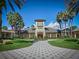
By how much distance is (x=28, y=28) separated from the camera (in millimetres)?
74438

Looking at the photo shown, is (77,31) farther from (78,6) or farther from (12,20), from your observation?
(78,6)

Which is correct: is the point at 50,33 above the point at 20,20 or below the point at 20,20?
below

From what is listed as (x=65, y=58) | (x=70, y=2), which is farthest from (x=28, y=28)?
(x=65, y=58)

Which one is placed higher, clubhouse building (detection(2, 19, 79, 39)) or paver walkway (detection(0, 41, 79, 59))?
clubhouse building (detection(2, 19, 79, 39))

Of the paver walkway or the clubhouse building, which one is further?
the clubhouse building

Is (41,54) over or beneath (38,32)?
beneath

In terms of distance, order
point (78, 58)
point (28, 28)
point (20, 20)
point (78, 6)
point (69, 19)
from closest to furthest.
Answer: point (78, 58)
point (78, 6)
point (69, 19)
point (20, 20)
point (28, 28)

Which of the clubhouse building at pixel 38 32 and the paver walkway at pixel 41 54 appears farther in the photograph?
the clubhouse building at pixel 38 32

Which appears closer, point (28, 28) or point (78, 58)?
point (78, 58)

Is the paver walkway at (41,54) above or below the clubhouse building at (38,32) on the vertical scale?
below

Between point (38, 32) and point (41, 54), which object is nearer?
point (41, 54)

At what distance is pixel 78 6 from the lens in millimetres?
24469

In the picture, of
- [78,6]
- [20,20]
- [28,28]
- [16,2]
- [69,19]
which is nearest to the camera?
[16,2]

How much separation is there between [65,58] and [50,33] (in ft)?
192
